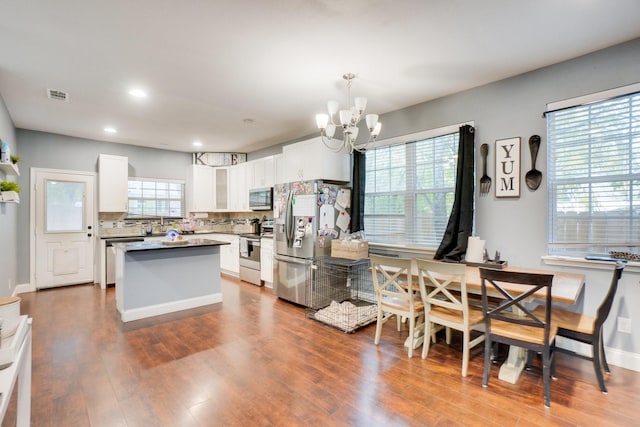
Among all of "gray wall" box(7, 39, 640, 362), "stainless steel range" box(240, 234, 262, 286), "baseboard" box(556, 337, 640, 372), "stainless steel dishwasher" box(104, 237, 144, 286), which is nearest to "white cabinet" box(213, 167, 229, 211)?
"stainless steel range" box(240, 234, 262, 286)

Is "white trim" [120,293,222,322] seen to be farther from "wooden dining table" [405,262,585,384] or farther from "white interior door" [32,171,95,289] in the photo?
"wooden dining table" [405,262,585,384]

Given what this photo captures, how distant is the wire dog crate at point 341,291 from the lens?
379cm

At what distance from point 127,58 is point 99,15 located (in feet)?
2.04

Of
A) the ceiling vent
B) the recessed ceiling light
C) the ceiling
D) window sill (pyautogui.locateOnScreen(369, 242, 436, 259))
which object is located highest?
the ceiling

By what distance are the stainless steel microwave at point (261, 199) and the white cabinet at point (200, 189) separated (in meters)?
1.24

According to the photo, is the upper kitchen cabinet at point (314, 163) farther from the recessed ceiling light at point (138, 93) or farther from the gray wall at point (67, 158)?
the gray wall at point (67, 158)

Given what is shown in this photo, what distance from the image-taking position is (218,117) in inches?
175

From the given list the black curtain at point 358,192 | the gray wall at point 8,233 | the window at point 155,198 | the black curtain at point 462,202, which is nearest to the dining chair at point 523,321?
the black curtain at point 462,202

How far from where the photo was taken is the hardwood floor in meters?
1.97

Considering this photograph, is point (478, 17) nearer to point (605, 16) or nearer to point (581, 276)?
point (605, 16)

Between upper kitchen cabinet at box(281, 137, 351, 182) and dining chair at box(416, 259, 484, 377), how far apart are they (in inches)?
80.7

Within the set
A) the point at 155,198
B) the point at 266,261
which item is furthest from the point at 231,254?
the point at 155,198

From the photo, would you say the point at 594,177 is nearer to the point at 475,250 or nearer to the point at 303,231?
the point at 475,250

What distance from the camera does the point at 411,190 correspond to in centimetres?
399
